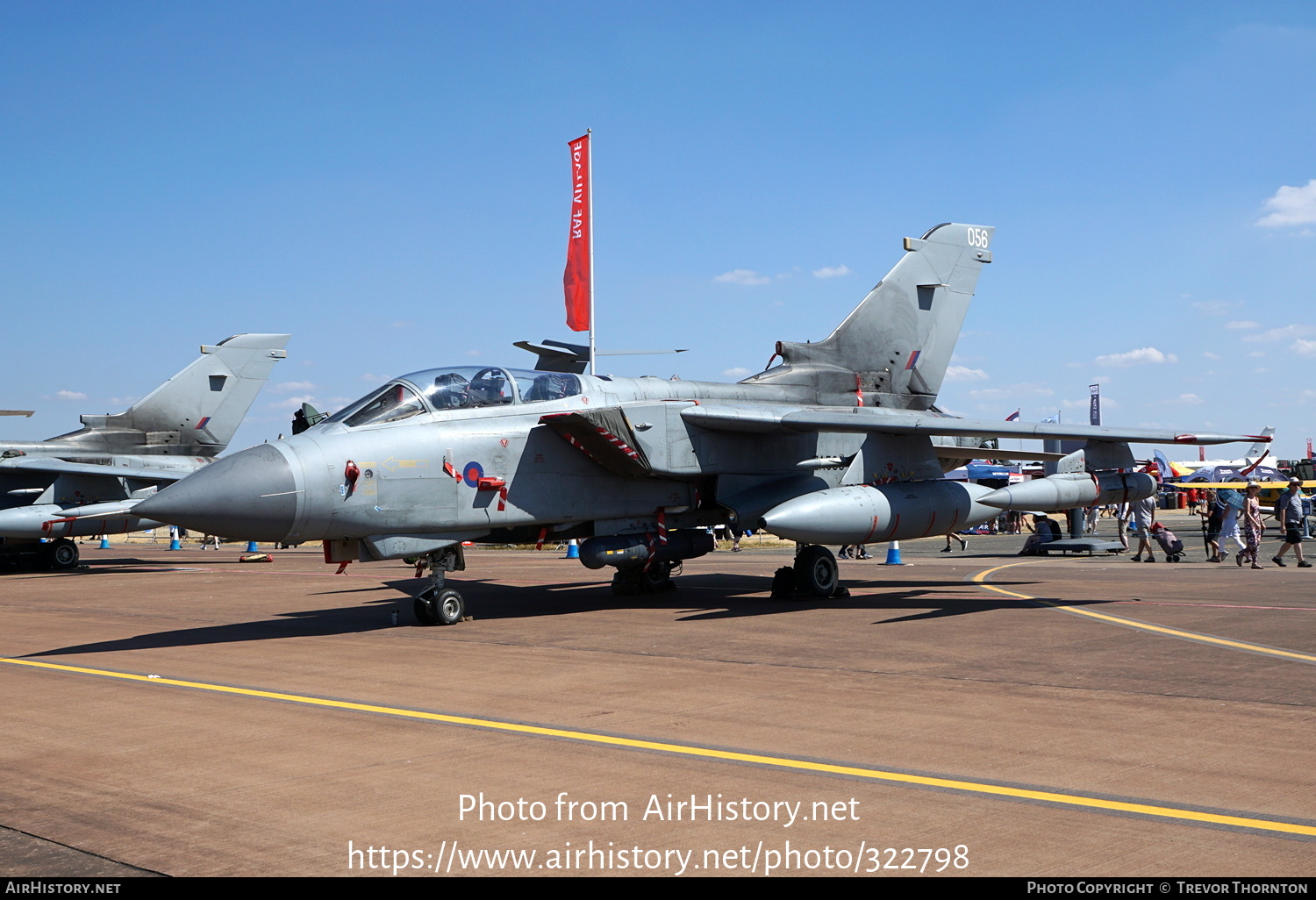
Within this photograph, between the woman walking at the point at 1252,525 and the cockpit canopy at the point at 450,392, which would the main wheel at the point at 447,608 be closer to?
the cockpit canopy at the point at 450,392

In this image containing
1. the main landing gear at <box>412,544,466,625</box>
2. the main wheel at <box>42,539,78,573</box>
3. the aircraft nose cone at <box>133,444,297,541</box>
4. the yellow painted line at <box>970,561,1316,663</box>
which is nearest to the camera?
the yellow painted line at <box>970,561,1316,663</box>

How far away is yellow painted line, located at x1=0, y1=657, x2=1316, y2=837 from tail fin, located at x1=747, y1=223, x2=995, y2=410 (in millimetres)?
9708

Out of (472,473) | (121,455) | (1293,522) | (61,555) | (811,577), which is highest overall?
(121,455)

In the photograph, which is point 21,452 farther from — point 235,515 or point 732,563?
point 235,515

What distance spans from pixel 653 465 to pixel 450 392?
272cm

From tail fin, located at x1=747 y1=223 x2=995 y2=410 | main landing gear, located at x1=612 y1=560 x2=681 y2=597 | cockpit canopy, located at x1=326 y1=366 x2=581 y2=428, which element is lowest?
main landing gear, located at x1=612 y1=560 x2=681 y2=597

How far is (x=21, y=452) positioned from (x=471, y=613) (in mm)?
17770

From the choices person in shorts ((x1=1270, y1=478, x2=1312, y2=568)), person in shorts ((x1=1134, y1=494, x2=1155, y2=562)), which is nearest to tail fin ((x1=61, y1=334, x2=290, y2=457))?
person in shorts ((x1=1134, y1=494, x2=1155, y2=562))

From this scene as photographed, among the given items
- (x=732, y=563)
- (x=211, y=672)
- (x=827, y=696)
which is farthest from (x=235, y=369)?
(x=827, y=696)

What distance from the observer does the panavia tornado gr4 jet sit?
1064 cm

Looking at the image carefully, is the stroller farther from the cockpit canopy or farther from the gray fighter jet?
the gray fighter jet

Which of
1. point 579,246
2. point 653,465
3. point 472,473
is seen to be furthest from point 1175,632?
point 579,246

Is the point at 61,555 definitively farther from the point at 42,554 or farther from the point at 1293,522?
the point at 1293,522

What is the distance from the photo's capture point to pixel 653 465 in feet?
42.4
